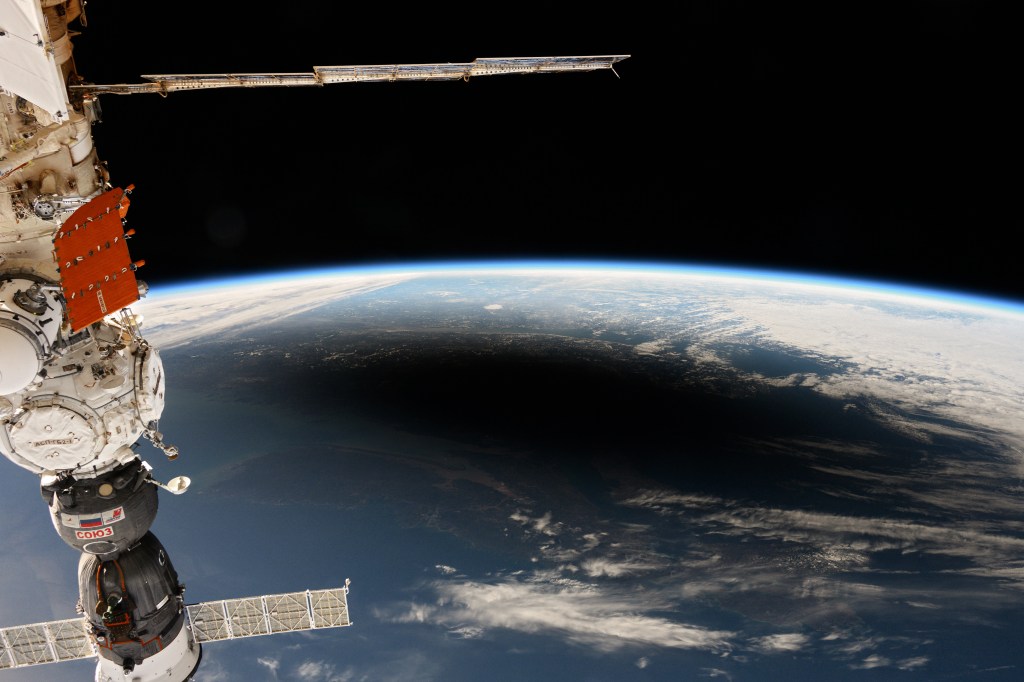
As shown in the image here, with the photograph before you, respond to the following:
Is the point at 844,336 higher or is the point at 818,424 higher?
the point at 844,336

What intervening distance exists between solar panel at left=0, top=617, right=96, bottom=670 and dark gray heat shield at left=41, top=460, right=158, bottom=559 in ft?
3.98

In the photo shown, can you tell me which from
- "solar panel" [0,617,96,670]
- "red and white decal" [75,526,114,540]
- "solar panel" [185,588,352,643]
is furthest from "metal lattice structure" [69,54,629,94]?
"solar panel" [0,617,96,670]

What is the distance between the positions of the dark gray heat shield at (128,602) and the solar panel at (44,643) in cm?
50

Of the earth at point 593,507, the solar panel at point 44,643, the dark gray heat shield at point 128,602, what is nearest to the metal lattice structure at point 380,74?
the dark gray heat shield at point 128,602

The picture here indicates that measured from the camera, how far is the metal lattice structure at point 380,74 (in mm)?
3244

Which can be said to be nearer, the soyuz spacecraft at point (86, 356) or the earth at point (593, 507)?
the soyuz spacecraft at point (86, 356)

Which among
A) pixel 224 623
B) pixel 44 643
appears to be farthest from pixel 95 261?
pixel 44 643

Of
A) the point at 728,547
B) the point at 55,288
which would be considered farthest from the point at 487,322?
the point at 55,288

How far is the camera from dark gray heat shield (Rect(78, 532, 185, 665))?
4.49m

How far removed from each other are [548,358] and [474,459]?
1036 centimetres

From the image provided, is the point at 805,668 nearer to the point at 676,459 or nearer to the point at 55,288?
the point at 676,459

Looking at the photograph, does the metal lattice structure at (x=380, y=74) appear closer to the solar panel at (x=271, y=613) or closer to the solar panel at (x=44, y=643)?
the solar panel at (x=271, y=613)

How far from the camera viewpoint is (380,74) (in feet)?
10.8

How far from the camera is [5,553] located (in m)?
Result: 13.6
